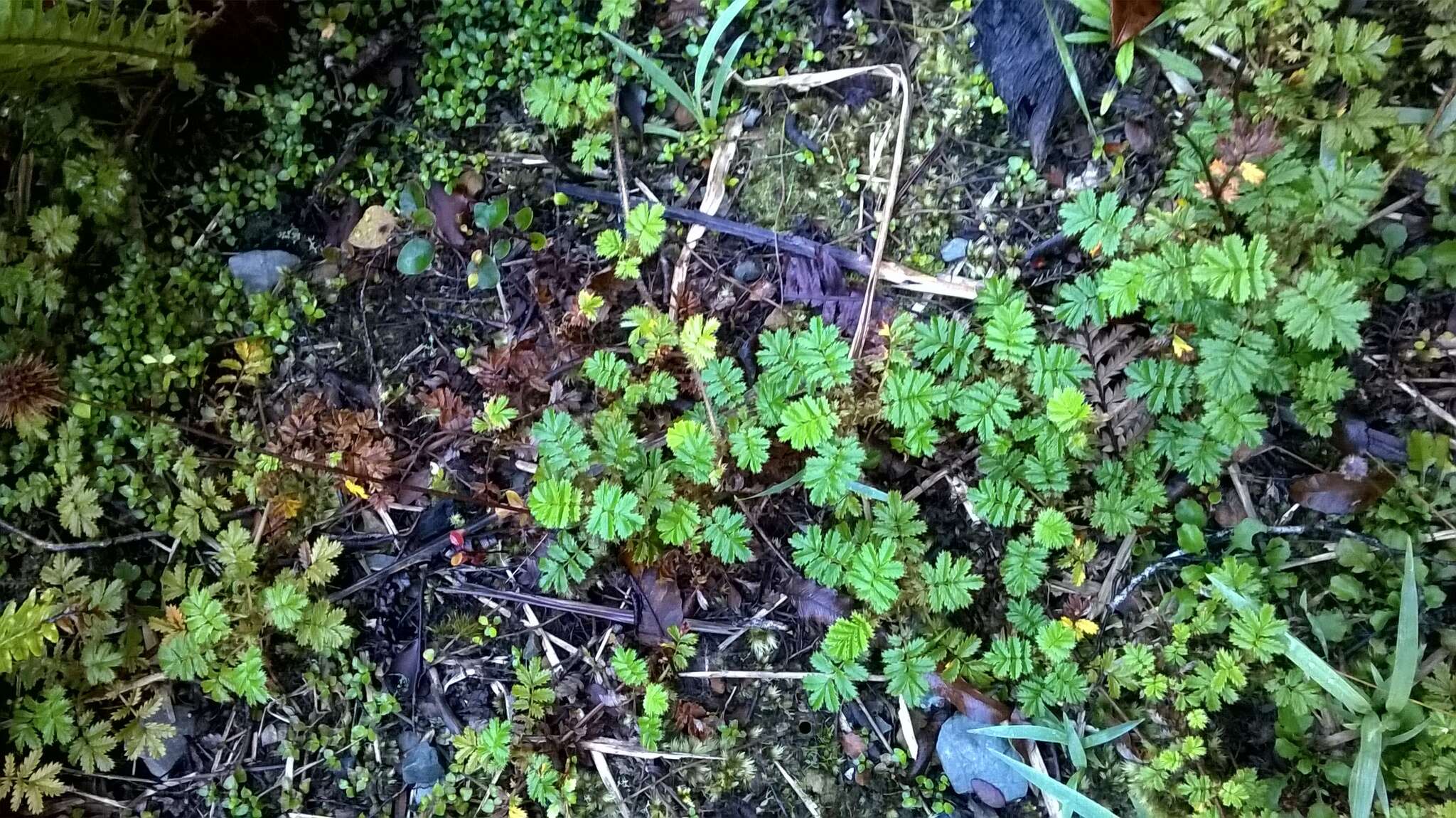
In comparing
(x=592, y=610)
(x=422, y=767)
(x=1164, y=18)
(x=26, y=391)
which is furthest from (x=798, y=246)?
(x=26, y=391)

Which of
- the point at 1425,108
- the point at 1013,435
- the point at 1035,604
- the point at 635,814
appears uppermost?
the point at 1425,108

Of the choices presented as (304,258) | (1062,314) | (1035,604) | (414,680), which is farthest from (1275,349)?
(304,258)

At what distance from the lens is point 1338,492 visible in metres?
2.36

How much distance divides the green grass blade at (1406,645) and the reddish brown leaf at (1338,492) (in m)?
0.21

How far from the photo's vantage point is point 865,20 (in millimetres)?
2705

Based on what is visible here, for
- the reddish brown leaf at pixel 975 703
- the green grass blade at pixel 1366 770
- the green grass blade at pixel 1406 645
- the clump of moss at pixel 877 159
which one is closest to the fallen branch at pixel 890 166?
the clump of moss at pixel 877 159

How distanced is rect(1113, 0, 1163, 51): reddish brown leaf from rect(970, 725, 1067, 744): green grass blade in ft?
6.65

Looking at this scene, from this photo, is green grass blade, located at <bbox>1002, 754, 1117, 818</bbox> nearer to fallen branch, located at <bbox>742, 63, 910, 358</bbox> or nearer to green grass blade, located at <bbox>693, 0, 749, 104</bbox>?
fallen branch, located at <bbox>742, 63, 910, 358</bbox>

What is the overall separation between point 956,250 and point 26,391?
2779 mm

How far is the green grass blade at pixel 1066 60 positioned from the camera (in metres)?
2.45

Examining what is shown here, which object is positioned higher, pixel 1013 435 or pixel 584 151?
pixel 584 151

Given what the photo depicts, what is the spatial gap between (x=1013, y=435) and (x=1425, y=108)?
142cm

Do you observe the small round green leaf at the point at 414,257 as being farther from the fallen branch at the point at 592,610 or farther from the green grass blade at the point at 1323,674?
the green grass blade at the point at 1323,674

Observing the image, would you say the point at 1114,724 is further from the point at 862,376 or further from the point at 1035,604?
the point at 862,376
